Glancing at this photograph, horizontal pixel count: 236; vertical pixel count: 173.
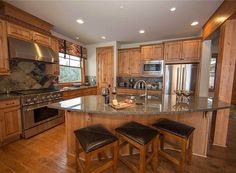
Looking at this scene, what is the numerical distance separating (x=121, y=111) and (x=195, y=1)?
93.5 inches

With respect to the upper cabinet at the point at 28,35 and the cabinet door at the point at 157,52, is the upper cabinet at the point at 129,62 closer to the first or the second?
the cabinet door at the point at 157,52

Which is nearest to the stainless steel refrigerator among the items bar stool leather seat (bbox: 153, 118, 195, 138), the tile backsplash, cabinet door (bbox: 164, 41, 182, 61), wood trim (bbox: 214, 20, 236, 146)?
cabinet door (bbox: 164, 41, 182, 61)

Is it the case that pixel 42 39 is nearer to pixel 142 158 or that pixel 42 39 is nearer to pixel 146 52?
pixel 146 52

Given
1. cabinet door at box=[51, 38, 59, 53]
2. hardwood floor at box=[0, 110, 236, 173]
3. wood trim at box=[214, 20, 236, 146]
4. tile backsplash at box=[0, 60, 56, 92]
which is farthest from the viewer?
cabinet door at box=[51, 38, 59, 53]

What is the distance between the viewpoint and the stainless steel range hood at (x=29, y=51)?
2428 mm

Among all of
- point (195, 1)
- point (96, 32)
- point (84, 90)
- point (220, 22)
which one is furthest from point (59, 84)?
point (220, 22)

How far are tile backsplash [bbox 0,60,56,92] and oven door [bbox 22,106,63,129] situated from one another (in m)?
0.80

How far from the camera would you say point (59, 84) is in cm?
407

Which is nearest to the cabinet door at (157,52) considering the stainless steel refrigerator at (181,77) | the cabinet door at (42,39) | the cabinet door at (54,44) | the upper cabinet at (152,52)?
the upper cabinet at (152,52)

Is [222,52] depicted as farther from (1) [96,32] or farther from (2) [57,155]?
(2) [57,155]

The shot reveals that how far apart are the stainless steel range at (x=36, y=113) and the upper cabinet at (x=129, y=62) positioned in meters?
2.61

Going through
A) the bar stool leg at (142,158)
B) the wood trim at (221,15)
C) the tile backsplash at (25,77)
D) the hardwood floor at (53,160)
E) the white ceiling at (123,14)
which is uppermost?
the white ceiling at (123,14)

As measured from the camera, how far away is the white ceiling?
2.22m

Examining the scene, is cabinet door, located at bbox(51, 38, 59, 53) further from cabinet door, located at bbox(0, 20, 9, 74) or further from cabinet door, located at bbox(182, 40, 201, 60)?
cabinet door, located at bbox(182, 40, 201, 60)
